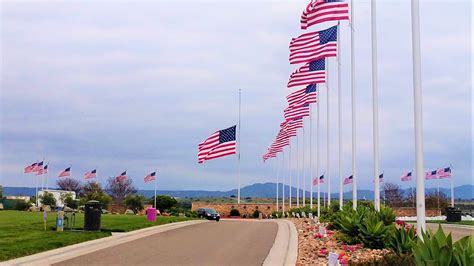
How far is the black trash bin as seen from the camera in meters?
24.9

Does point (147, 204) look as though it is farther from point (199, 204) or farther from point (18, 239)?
point (18, 239)

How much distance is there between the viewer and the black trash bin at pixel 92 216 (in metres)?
24.9

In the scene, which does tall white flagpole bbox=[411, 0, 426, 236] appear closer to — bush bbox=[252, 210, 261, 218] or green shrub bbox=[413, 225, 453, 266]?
green shrub bbox=[413, 225, 453, 266]

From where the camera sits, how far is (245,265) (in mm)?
15516

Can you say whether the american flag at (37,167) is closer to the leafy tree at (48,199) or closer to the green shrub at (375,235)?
the leafy tree at (48,199)

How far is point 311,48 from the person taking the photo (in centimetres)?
2562

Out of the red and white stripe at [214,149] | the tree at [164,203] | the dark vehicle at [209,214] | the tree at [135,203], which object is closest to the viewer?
the red and white stripe at [214,149]

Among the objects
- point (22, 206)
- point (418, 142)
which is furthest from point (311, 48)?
point (22, 206)

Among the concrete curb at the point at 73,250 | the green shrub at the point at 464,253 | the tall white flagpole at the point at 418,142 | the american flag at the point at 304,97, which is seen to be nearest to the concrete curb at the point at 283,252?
the tall white flagpole at the point at 418,142

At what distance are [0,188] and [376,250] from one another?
68.3 metres

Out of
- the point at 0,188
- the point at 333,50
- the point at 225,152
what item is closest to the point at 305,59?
the point at 333,50

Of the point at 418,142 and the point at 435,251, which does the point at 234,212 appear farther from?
the point at 435,251

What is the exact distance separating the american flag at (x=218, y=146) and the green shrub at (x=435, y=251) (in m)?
23.2

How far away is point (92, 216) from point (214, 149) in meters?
10.2
